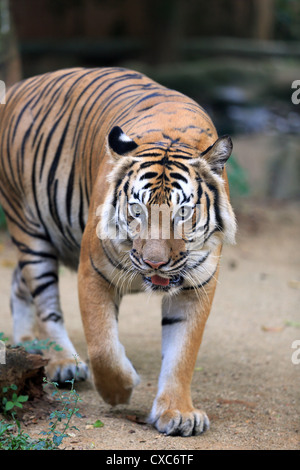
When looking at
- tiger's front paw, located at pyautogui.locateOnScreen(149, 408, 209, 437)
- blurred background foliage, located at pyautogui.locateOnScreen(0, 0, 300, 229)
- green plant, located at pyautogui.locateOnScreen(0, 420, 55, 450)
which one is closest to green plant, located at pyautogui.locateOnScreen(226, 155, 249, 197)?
blurred background foliage, located at pyautogui.locateOnScreen(0, 0, 300, 229)

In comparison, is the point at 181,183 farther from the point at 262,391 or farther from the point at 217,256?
the point at 262,391

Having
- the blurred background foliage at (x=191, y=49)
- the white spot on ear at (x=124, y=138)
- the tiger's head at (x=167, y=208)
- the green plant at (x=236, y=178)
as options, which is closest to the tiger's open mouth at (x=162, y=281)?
the tiger's head at (x=167, y=208)

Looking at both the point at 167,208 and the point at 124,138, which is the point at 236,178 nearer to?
the point at 124,138

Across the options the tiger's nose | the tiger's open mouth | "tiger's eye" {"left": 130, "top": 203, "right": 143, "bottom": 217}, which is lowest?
the tiger's open mouth

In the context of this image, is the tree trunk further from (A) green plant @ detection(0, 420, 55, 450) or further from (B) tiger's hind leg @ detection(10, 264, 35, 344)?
(B) tiger's hind leg @ detection(10, 264, 35, 344)

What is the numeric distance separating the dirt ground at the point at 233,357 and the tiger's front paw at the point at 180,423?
1.7 inches

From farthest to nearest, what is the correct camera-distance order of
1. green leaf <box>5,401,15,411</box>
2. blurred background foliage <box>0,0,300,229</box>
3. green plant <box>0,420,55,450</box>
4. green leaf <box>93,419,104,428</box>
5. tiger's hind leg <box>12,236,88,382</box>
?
blurred background foliage <box>0,0,300,229</box> → tiger's hind leg <box>12,236,88,382</box> → green leaf <box>93,419,104,428</box> → green leaf <box>5,401,15,411</box> → green plant <box>0,420,55,450</box>

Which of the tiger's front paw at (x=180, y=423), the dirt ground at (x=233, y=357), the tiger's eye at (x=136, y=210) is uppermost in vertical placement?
the tiger's eye at (x=136, y=210)

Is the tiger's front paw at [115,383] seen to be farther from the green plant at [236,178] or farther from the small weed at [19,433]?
the green plant at [236,178]

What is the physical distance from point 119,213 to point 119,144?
1.08 ft

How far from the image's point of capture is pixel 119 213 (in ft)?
10.9

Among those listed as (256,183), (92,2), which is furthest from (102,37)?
(256,183)

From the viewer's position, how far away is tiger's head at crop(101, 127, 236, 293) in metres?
3.13

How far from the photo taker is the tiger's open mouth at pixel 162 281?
324 centimetres
